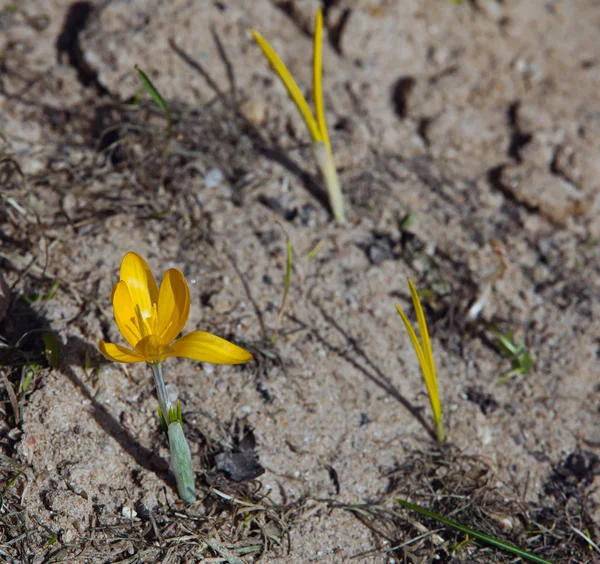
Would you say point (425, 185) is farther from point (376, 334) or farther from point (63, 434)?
point (63, 434)

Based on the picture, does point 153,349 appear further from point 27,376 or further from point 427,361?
point 427,361

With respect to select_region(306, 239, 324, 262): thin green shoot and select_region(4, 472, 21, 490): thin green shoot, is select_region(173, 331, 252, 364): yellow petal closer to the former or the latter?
select_region(4, 472, 21, 490): thin green shoot

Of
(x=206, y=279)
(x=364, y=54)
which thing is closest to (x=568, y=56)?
(x=364, y=54)

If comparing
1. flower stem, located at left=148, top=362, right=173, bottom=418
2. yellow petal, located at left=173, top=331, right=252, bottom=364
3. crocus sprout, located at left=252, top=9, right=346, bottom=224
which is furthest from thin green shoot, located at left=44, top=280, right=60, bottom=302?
crocus sprout, located at left=252, top=9, right=346, bottom=224

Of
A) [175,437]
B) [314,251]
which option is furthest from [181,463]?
[314,251]

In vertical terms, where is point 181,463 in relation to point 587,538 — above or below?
above

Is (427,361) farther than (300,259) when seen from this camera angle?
No

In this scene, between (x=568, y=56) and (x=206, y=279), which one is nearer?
(x=206, y=279)

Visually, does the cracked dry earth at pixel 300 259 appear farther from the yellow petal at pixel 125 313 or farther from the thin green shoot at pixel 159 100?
the yellow petal at pixel 125 313

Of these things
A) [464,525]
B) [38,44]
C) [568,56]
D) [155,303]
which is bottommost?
[464,525]
